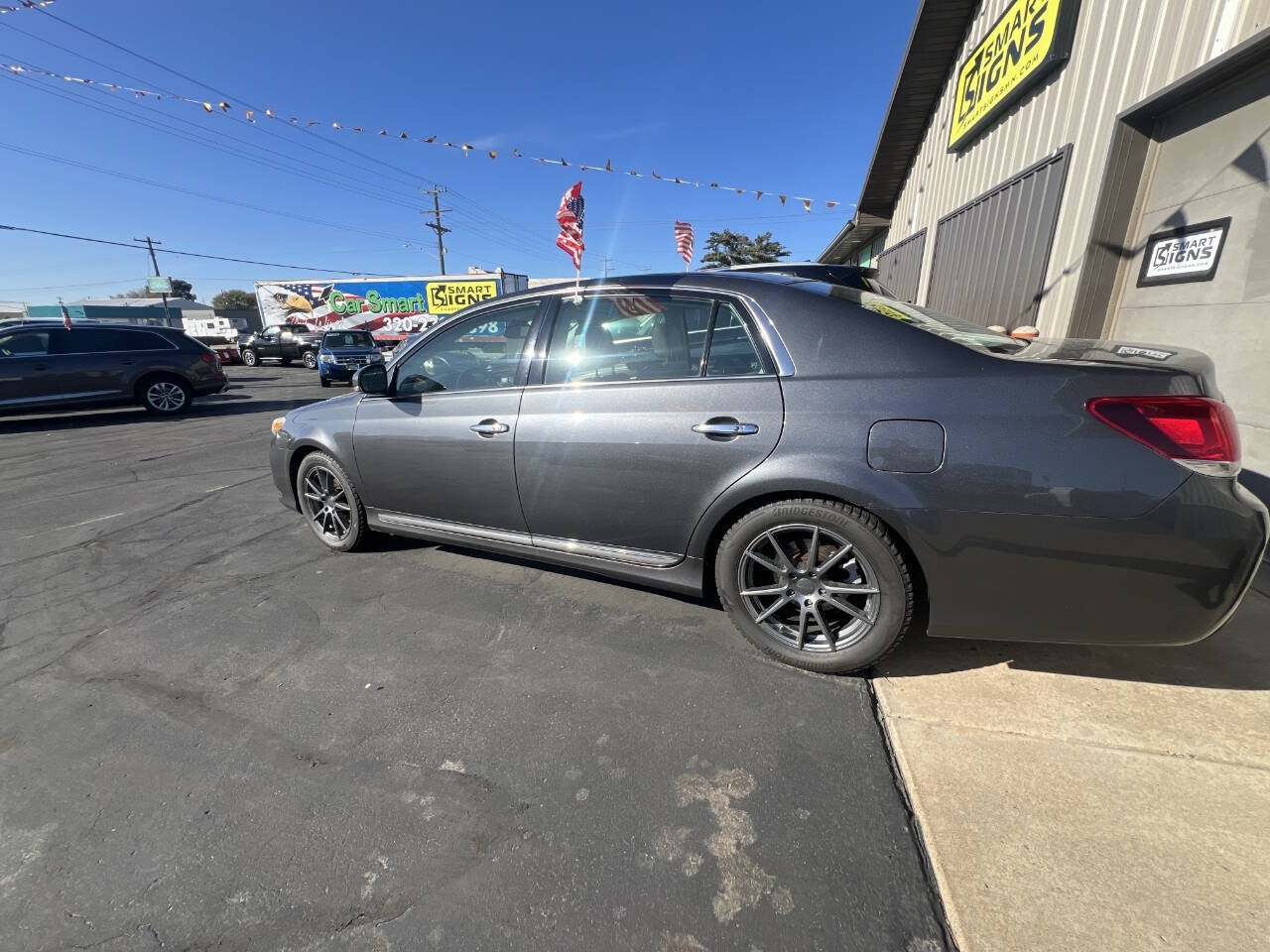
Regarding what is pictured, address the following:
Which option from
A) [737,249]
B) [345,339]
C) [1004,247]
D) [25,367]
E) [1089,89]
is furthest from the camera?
[737,249]

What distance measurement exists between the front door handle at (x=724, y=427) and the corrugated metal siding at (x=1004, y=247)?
5185 millimetres

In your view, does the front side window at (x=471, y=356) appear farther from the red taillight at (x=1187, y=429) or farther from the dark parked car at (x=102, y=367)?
the dark parked car at (x=102, y=367)

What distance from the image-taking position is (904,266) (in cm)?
1102

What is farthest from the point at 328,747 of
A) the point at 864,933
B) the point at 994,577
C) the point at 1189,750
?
the point at 1189,750

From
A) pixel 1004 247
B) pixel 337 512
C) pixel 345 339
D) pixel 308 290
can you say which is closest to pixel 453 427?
pixel 337 512

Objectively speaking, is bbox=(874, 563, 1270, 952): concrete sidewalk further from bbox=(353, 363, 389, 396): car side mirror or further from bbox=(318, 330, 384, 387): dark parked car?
bbox=(318, 330, 384, 387): dark parked car

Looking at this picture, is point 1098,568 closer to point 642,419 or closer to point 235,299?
point 642,419

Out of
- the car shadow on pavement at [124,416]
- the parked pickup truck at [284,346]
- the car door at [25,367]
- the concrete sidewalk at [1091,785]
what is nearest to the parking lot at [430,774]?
the concrete sidewalk at [1091,785]

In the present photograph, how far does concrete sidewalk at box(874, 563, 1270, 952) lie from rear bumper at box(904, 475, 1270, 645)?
12.8 inches

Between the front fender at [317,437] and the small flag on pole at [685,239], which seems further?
the small flag on pole at [685,239]

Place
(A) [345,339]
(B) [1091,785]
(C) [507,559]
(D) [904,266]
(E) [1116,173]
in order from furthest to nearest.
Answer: (A) [345,339] → (D) [904,266] → (E) [1116,173] → (C) [507,559] → (B) [1091,785]

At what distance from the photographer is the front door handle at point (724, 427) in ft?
7.30

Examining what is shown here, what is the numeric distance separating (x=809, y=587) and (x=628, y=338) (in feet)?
4.52

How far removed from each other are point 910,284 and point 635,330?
9746 millimetres
